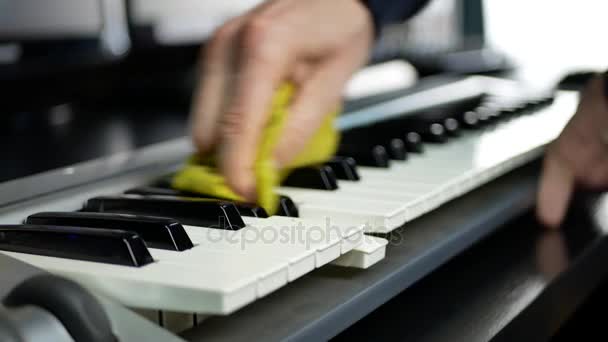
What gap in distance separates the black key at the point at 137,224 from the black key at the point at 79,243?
29 mm

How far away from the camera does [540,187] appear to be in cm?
96

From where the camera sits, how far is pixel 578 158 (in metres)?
1.00

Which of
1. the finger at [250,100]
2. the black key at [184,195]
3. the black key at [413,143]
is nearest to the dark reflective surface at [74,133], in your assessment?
the black key at [184,195]

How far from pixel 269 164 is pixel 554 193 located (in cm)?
42

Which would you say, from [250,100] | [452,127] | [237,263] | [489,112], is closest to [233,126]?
[250,100]

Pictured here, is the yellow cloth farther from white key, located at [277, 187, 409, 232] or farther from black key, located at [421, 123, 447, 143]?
black key, located at [421, 123, 447, 143]

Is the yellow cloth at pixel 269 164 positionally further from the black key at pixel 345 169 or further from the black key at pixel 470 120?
the black key at pixel 470 120

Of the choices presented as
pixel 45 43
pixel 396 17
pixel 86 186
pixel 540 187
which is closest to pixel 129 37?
pixel 45 43

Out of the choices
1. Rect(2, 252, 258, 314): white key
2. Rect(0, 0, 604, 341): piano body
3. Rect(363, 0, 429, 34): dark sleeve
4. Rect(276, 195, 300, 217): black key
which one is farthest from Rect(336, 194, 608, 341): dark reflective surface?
Rect(363, 0, 429, 34): dark sleeve

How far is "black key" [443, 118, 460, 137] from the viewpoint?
1.08 meters

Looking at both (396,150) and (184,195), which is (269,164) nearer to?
(184,195)

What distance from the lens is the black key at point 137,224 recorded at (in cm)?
55

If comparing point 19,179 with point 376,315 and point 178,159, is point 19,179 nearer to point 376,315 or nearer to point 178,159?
point 178,159

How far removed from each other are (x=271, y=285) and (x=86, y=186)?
352 millimetres
